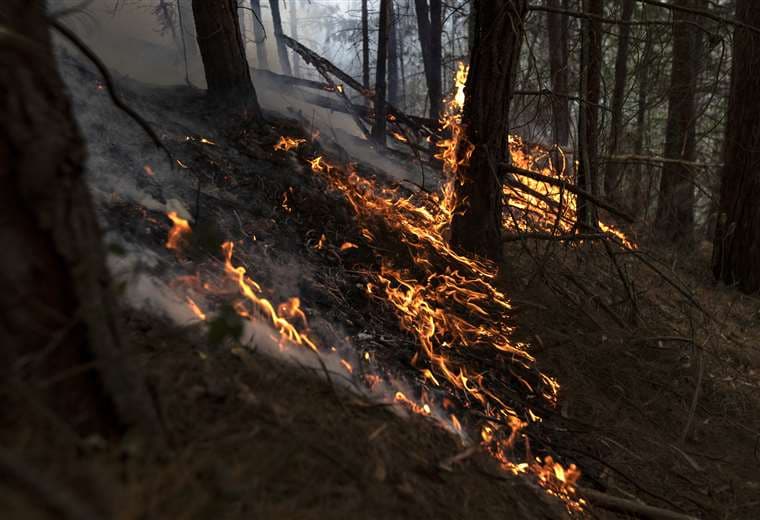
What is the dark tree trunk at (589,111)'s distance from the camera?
249 inches

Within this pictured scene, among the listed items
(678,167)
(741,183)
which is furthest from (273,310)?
(678,167)

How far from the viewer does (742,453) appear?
176 inches

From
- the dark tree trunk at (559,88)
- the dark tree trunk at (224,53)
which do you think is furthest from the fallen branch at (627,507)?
the dark tree trunk at (224,53)

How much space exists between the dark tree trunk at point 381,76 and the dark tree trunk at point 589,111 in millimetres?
3514

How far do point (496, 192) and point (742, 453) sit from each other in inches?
117

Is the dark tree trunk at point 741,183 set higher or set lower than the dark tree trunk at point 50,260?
lower

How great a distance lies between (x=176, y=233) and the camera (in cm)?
369

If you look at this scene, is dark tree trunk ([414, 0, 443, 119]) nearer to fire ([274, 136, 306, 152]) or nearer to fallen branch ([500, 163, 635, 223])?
fire ([274, 136, 306, 152])

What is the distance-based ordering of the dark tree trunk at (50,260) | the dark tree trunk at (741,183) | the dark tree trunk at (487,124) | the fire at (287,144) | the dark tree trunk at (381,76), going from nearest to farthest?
the dark tree trunk at (50,260)
the dark tree trunk at (487,124)
the fire at (287,144)
the dark tree trunk at (741,183)
the dark tree trunk at (381,76)

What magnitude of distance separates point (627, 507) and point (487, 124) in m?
3.13

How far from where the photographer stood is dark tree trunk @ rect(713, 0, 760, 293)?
764cm

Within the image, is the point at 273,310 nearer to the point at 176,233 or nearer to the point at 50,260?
the point at 176,233

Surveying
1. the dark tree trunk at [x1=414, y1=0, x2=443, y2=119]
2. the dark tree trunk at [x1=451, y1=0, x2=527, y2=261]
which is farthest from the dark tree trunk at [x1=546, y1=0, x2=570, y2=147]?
the dark tree trunk at [x1=414, y1=0, x2=443, y2=119]

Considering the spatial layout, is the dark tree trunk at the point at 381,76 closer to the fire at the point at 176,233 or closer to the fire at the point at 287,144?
the fire at the point at 287,144
